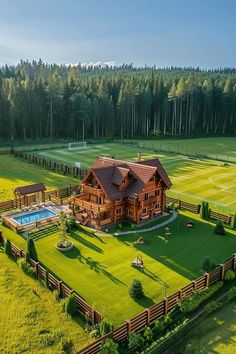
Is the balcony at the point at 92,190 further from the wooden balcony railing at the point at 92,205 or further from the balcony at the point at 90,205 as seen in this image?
the wooden balcony railing at the point at 92,205

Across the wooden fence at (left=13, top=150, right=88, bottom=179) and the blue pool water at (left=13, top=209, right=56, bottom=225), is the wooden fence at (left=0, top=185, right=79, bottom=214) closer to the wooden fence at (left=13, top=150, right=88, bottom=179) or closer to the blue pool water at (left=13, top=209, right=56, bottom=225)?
the blue pool water at (left=13, top=209, right=56, bottom=225)

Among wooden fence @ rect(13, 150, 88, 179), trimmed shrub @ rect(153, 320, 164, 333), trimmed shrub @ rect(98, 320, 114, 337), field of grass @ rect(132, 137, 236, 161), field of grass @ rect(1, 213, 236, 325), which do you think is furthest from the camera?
field of grass @ rect(132, 137, 236, 161)

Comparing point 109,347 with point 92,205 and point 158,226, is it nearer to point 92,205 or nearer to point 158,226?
point 92,205

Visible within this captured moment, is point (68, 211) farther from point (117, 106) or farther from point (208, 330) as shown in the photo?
point (117, 106)

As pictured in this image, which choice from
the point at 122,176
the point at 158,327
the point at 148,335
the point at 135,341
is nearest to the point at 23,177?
the point at 122,176

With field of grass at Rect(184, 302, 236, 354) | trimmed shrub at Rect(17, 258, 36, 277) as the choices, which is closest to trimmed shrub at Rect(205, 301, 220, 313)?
field of grass at Rect(184, 302, 236, 354)
